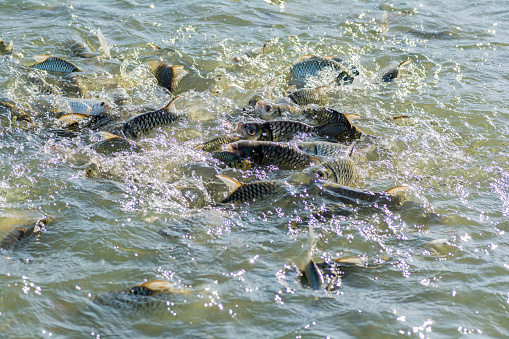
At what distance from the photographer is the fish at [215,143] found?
4953mm

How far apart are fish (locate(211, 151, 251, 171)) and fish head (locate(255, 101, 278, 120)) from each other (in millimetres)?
1253

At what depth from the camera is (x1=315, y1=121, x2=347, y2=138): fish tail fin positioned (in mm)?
5297

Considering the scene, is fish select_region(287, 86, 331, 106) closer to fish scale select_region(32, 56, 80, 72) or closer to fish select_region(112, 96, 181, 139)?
fish select_region(112, 96, 181, 139)

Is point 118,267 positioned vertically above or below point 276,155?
below

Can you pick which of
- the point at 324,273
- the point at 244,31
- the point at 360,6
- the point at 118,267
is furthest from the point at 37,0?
the point at 324,273

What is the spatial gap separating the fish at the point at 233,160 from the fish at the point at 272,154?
1.5 inches

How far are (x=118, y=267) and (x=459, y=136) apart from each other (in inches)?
172

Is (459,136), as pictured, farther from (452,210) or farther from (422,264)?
(422,264)

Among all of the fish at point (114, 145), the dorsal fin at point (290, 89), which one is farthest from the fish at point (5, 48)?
the dorsal fin at point (290, 89)

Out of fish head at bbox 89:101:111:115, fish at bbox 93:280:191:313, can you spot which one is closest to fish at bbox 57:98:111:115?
fish head at bbox 89:101:111:115

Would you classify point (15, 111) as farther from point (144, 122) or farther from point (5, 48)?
point (5, 48)

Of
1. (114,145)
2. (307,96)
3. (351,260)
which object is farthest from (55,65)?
(351,260)

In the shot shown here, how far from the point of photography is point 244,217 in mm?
4016

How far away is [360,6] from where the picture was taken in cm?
1053
